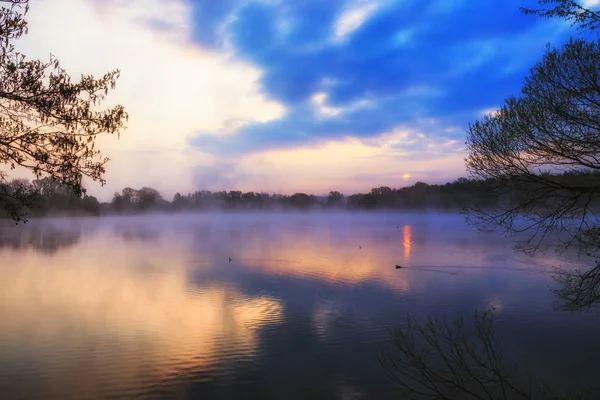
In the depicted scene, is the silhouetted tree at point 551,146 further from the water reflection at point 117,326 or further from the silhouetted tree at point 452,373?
the water reflection at point 117,326

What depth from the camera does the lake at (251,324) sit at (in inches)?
489

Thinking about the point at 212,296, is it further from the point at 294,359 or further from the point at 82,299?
the point at 294,359

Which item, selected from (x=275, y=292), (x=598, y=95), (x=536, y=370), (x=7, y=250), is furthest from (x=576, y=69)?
(x=7, y=250)

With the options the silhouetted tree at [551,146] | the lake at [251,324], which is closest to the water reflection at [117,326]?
the lake at [251,324]

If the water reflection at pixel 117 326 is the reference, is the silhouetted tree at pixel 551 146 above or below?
above

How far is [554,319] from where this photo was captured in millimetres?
18297

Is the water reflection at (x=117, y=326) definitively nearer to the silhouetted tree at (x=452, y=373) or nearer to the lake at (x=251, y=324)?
the lake at (x=251, y=324)

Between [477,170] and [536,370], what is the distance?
23.5 feet

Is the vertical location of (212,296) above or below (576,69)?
below

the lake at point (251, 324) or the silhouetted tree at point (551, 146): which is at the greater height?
the silhouetted tree at point (551, 146)

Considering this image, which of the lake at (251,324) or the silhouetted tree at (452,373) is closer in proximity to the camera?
the silhouetted tree at (452,373)

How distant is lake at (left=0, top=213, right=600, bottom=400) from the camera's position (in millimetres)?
12430

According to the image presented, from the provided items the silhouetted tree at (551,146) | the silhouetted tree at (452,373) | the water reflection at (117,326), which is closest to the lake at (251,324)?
the water reflection at (117,326)

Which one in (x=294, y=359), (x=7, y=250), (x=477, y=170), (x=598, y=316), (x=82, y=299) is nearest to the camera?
(x=477, y=170)
